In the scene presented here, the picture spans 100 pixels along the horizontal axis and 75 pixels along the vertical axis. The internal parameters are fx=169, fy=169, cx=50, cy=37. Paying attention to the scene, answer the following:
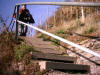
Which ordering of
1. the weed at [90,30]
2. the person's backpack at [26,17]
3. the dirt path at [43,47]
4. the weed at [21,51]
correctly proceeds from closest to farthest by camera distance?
the weed at [21,51]
the dirt path at [43,47]
the weed at [90,30]
the person's backpack at [26,17]

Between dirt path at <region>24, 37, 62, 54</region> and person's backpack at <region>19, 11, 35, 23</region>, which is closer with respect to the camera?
dirt path at <region>24, 37, 62, 54</region>

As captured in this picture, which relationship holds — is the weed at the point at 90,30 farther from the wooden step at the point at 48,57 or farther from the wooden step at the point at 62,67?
the wooden step at the point at 62,67

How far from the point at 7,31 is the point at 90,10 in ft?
17.7

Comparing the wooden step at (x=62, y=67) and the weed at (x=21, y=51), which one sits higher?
the weed at (x=21, y=51)

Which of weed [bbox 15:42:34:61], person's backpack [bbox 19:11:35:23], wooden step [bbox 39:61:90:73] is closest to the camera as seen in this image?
wooden step [bbox 39:61:90:73]

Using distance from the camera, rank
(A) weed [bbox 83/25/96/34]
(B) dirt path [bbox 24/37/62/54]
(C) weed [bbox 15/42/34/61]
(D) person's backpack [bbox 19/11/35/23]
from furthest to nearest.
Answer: (D) person's backpack [bbox 19/11/35/23] → (A) weed [bbox 83/25/96/34] → (B) dirt path [bbox 24/37/62/54] → (C) weed [bbox 15/42/34/61]

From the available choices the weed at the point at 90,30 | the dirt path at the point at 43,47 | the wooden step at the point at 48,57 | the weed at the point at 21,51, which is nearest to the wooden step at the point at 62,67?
the wooden step at the point at 48,57

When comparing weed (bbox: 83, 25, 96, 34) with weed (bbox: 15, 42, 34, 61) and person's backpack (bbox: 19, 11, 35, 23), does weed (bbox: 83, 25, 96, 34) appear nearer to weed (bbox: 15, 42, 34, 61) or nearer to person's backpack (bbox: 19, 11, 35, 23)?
person's backpack (bbox: 19, 11, 35, 23)

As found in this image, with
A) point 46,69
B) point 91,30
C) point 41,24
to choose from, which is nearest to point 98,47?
point 91,30

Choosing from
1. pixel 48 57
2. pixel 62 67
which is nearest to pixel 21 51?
pixel 48 57

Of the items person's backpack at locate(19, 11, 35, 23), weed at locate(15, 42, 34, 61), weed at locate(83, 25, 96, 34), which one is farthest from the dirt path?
person's backpack at locate(19, 11, 35, 23)

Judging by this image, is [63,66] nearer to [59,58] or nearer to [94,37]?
[59,58]

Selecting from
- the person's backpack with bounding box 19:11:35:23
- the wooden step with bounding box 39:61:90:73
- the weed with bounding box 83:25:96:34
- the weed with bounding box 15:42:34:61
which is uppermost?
the person's backpack with bounding box 19:11:35:23

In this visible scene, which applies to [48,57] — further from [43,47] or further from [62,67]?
[43,47]
